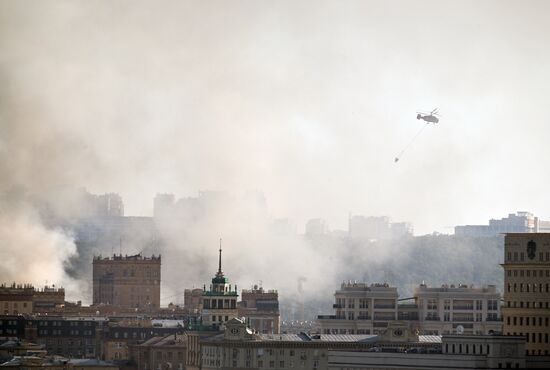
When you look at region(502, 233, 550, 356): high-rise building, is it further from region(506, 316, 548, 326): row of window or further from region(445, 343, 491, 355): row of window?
region(445, 343, 491, 355): row of window

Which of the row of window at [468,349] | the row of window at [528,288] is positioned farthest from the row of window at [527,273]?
the row of window at [468,349]

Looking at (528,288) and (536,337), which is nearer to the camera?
(536,337)

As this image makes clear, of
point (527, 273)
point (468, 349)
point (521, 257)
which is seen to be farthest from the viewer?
point (521, 257)

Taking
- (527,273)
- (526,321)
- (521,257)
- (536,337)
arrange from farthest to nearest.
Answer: (521,257) → (527,273) → (526,321) → (536,337)

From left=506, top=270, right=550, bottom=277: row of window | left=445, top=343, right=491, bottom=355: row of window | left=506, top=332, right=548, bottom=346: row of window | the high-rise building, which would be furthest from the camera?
Answer: left=506, top=270, right=550, bottom=277: row of window

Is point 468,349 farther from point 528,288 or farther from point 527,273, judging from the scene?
point 527,273

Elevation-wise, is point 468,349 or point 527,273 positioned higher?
point 527,273

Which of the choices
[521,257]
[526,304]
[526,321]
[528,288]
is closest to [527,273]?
[528,288]

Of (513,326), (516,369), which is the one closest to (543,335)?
(513,326)

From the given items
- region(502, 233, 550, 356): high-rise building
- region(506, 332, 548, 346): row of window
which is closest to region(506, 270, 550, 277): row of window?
region(502, 233, 550, 356): high-rise building

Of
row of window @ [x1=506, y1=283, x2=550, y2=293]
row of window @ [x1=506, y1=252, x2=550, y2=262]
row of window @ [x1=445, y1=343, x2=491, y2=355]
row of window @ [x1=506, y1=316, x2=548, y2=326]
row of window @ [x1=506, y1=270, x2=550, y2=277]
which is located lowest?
row of window @ [x1=445, y1=343, x2=491, y2=355]

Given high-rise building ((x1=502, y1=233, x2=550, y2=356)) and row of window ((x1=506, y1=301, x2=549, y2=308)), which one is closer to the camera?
high-rise building ((x1=502, y1=233, x2=550, y2=356))
